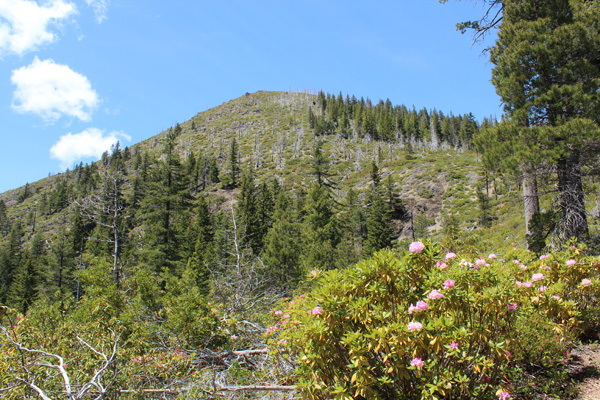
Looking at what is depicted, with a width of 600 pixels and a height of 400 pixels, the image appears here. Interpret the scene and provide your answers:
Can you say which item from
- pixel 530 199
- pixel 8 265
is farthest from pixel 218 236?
pixel 8 265

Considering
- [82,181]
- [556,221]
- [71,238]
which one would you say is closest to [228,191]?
[71,238]

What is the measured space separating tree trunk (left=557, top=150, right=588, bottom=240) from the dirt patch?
383 cm

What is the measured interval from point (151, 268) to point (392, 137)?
8132 cm

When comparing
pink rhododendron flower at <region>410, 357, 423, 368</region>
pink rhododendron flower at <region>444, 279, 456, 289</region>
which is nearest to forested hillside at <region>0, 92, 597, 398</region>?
pink rhododendron flower at <region>444, 279, 456, 289</region>

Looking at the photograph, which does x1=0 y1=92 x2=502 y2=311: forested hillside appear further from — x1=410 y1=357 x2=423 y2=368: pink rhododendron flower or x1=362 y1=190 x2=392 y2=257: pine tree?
x1=410 y1=357 x2=423 y2=368: pink rhododendron flower

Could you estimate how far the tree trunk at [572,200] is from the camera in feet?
23.9

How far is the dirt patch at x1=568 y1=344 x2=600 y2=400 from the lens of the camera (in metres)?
3.30

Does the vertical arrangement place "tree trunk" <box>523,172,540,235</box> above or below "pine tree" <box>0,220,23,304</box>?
above

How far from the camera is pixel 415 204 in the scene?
4772 centimetres

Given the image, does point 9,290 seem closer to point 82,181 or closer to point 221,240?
point 221,240

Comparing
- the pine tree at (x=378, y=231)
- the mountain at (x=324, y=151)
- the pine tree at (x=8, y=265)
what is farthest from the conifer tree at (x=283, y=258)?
the pine tree at (x=8, y=265)

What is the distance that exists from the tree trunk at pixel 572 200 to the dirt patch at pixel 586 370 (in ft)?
12.6

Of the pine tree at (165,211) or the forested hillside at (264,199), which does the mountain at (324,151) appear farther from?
the pine tree at (165,211)

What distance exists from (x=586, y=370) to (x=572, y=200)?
509cm
